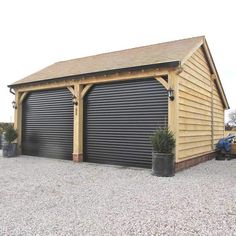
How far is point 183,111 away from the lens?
711 centimetres

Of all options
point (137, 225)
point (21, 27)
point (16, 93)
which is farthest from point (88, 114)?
point (21, 27)

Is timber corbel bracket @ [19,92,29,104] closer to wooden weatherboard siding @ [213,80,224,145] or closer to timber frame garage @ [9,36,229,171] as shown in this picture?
timber frame garage @ [9,36,229,171]

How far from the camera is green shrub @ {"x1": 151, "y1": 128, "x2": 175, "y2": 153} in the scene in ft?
20.6

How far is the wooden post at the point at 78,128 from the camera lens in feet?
27.6

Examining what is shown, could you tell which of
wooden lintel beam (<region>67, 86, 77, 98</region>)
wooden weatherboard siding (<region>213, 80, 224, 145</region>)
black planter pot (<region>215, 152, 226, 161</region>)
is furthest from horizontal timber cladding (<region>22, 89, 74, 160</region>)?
wooden weatherboard siding (<region>213, 80, 224, 145</region>)

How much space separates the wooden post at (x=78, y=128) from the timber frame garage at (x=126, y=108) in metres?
0.04

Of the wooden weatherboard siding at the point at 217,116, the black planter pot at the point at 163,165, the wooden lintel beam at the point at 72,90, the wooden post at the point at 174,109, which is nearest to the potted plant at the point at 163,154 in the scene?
the black planter pot at the point at 163,165

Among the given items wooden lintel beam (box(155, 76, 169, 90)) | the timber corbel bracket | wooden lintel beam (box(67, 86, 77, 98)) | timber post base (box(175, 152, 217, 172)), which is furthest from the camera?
the timber corbel bracket

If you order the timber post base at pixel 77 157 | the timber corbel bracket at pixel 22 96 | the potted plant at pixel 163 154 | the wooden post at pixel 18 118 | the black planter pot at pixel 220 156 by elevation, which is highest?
the timber corbel bracket at pixel 22 96

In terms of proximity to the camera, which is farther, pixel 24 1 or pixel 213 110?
pixel 213 110

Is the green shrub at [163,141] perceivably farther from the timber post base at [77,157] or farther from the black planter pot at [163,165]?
the timber post base at [77,157]

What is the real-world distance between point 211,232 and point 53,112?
779 centimetres

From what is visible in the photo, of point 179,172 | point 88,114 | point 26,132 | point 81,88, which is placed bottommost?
point 179,172

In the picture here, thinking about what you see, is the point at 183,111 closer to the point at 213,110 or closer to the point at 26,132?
the point at 213,110
